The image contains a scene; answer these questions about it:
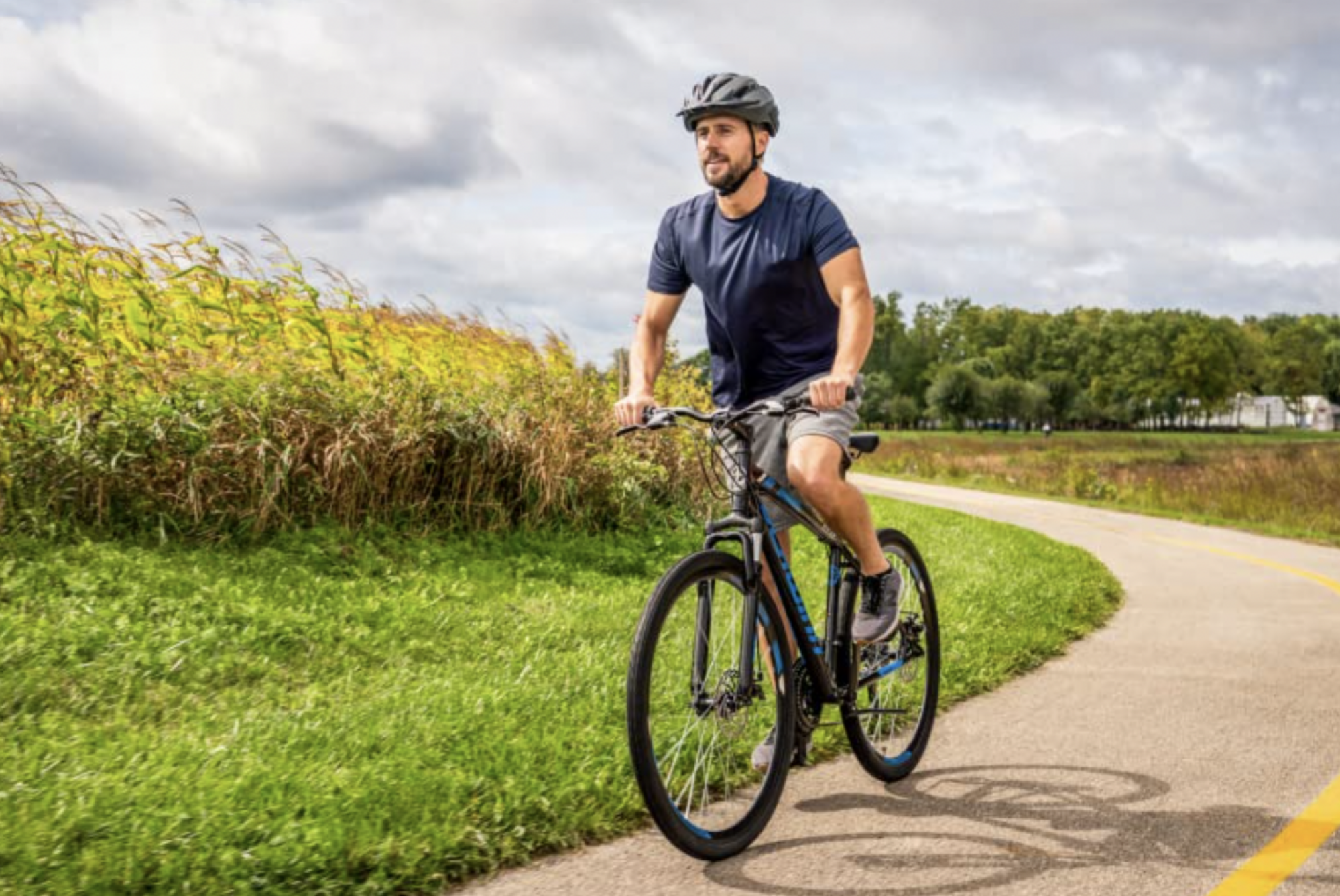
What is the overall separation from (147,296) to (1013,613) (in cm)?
609

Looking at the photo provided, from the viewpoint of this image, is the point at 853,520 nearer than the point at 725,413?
No

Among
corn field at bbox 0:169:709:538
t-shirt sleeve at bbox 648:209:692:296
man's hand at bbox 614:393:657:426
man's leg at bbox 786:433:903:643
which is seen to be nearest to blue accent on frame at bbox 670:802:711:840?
man's leg at bbox 786:433:903:643

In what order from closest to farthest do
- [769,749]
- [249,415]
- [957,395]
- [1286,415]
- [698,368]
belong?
[769,749]
[249,415]
[698,368]
[957,395]
[1286,415]

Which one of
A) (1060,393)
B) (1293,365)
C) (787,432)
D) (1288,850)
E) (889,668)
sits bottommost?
(1288,850)

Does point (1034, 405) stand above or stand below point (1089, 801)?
above

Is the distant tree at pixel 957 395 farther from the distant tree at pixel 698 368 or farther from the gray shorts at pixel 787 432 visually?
the gray shorts at pixel 787 432

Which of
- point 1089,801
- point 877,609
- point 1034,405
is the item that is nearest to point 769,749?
point 877,609

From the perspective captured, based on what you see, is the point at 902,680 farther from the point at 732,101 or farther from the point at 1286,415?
the point at 1286,415

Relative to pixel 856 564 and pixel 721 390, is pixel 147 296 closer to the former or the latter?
pixel 721 390

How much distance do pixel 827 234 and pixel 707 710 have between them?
1.62 m

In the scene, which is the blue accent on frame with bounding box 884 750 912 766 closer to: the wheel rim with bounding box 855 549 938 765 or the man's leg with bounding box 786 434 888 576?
the wheel rim with bounding box 855 549 938 765

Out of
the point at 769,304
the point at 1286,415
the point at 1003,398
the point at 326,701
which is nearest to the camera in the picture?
the point at 769,304

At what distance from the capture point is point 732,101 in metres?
4.01

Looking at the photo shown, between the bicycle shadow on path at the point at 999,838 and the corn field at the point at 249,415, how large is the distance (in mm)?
4435
